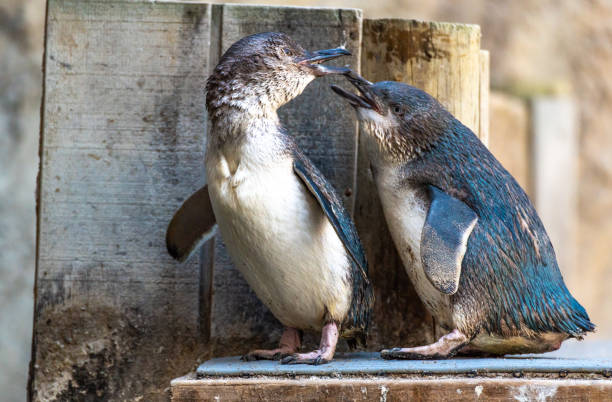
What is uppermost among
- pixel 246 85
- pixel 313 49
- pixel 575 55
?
pixel 575 55

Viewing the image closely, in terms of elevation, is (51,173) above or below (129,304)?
above

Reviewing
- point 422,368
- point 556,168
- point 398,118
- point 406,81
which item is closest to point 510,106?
point 556,168

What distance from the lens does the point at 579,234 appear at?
283 inches

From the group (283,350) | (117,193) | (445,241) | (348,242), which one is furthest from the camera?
(117,193)

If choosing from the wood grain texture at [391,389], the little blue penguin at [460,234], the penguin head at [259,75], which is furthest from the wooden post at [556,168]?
the wood grain texture at [391,389]

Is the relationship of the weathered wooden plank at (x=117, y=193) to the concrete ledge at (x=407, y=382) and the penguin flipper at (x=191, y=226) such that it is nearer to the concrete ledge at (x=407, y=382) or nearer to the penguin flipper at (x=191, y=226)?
the penguin flipper at (x=191, y=226)

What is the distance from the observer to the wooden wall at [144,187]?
10.2 feet

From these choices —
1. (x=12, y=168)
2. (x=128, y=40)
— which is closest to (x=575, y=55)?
(x=12, y=168)

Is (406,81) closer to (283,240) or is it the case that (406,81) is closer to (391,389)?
(283,240)

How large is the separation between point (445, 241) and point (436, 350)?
326 mm

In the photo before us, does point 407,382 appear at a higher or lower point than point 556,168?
lower

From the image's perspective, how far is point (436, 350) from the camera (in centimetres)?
256

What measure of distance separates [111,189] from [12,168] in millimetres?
3205

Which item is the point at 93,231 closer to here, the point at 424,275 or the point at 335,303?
the point at 335,303
